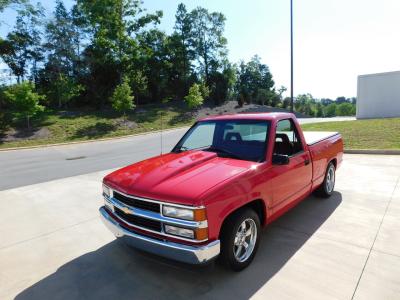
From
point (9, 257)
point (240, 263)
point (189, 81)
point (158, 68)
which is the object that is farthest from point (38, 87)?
point (240, 263)

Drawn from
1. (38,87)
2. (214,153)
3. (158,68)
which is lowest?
(214,153)

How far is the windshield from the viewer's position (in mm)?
3785

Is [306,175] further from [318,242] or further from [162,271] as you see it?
[162,271]

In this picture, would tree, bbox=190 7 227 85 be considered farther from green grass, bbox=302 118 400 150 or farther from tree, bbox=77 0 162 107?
green grass, bbox=302 118 400 150

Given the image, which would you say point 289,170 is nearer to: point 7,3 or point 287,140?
point 287,140

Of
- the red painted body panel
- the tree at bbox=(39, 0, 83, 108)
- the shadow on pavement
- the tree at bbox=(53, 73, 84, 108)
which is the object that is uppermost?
the tree at bbox=(39, 0, 83, 108)

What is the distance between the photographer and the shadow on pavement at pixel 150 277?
2.96 metres

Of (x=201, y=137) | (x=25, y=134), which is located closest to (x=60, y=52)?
(x=25, y=134)

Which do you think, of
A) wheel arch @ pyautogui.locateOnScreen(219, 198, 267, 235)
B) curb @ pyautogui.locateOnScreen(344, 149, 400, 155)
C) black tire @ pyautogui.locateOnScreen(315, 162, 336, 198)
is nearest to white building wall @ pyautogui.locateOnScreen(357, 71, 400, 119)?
curb @ pyautogui.locateOnScreen(344, 149, 400, 155)

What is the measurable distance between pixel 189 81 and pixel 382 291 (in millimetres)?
40823

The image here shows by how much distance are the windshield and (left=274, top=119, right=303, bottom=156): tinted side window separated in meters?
0.47

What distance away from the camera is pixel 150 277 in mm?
3246

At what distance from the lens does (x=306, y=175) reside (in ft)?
14.7

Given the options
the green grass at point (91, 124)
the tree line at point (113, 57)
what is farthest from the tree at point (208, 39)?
the green grass at point (91, 124)
